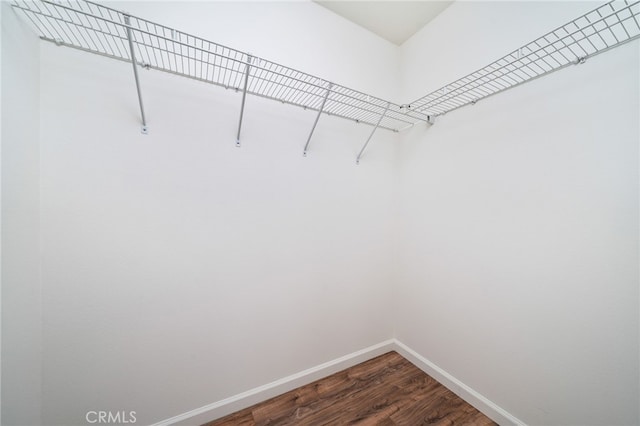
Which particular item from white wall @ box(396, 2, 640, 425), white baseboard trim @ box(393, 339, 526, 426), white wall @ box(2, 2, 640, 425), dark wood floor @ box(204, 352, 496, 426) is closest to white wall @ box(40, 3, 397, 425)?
white wall @ box(2, 2, 640, 425)

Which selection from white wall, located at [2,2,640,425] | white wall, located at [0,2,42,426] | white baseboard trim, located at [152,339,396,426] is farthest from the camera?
white baseboard trim, located at [152,339,396,426]

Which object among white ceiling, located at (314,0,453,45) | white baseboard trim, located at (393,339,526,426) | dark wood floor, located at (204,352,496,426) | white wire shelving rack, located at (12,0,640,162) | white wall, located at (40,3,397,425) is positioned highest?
white ceiling, located at (314,0,453,45)

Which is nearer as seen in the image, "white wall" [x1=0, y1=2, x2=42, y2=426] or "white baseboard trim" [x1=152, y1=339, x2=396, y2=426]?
"white wall" [x1=0, y1=2, x2=42, y2=426]

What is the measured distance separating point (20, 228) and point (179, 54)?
87 cm

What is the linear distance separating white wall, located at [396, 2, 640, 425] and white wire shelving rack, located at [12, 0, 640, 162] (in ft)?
0.27

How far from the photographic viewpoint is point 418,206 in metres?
1.68

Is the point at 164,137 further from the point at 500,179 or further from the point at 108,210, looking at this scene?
the point at 500,179

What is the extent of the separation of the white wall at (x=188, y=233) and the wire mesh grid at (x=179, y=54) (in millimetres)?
75

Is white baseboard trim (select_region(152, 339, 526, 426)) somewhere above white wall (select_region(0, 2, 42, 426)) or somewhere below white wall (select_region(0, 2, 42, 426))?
below

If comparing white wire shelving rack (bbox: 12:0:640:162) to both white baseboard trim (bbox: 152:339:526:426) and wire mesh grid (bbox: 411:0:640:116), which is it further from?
white baseboard trim (bbox: 152:339:526:426)

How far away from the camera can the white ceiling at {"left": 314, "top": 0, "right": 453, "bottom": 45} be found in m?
1.52

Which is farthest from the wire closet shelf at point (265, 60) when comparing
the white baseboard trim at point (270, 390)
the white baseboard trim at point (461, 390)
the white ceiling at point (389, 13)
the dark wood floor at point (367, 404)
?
the white baseboard trim at point (461, 390)

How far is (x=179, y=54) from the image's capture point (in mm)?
812

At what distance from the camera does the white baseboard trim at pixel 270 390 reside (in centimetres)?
116
